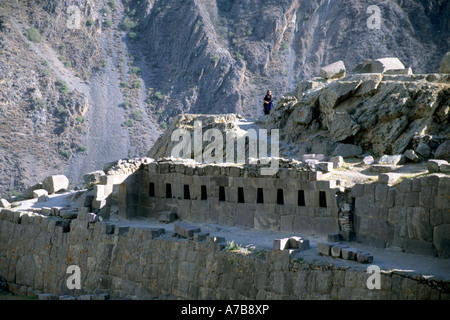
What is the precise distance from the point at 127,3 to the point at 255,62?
16.5 meters

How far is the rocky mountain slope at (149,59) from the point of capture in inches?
2803

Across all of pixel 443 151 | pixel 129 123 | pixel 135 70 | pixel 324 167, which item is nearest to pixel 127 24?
pixel 135 70

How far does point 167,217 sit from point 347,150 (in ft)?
29.2

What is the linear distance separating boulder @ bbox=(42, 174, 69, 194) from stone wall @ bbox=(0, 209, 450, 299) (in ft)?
11.3

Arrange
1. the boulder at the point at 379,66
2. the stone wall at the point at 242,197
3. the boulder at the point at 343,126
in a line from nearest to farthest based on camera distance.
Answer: the stone wall at the point at 242,197, the boulder at the point at 343,126, the boulder at the point at 379,66

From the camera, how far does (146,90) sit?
80500mm

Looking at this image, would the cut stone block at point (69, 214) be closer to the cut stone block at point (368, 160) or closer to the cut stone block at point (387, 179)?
the cut stone block at point (368, 160)

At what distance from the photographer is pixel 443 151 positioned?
29000mm

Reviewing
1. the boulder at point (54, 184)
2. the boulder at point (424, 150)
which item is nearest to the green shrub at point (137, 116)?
the boulder at point (54, 184)

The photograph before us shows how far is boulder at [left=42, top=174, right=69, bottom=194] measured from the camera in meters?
34.3

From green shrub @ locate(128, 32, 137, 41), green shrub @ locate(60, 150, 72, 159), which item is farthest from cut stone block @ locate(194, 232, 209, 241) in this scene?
green shrub @ locate(128, 32, 137, 41)

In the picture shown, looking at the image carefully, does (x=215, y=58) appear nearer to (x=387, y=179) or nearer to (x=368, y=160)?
(x=368, y=160)

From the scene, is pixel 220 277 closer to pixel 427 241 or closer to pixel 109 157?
pixel 427 241

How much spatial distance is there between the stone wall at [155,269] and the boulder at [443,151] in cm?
976
